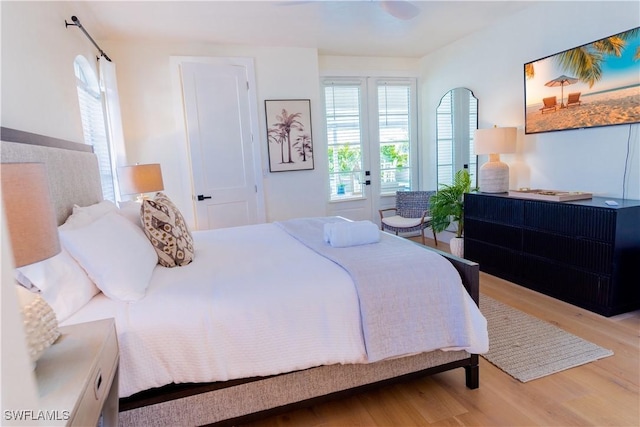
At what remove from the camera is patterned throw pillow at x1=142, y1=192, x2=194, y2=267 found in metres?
2.00

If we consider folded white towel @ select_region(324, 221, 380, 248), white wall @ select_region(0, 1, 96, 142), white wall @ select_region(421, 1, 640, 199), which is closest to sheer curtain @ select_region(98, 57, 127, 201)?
white wall @ select_region(0, 1, 96, 142)

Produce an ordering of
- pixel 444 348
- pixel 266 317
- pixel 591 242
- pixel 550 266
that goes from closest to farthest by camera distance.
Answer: pixel 266 317 < pixel 444 348 < pixel 591 242 < pixel 550 266

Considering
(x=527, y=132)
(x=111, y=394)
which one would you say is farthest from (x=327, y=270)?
(x=527, y=132)

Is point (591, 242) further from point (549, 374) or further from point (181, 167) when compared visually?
point (181, 167)

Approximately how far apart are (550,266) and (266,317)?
8.58 ft

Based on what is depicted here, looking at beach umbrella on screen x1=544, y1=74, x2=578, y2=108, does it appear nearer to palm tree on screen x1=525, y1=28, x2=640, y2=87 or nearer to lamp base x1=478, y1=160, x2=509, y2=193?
palm tree on screen x1=525, y1=28, x2=640, y2=87

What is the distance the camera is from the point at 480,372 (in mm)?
2055

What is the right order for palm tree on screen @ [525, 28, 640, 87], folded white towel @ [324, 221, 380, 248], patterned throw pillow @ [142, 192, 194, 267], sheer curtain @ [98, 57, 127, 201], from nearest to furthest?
patterned throw pillow @ [142, 192, 194, 267] < folded white towel @ [324, 221, 380, 248] < palm tree on screen @ [525, 28, 640, 87] < sheer curtain @ [98, 57, 127, 201]

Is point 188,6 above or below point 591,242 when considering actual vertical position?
above

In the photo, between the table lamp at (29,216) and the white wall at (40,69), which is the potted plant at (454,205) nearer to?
the white wall at (40,69)

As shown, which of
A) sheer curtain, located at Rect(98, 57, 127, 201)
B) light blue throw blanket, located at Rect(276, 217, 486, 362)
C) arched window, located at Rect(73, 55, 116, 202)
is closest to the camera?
light blue throw blanket, located at Rect(276, 217, 486, 362)

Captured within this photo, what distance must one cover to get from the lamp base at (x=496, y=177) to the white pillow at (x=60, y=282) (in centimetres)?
345

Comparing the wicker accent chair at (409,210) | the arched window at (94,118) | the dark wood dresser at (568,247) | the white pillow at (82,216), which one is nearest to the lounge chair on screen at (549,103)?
the dark wood dresser at (568,247)

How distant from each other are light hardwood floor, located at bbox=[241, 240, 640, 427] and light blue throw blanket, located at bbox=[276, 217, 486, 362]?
304 mm
